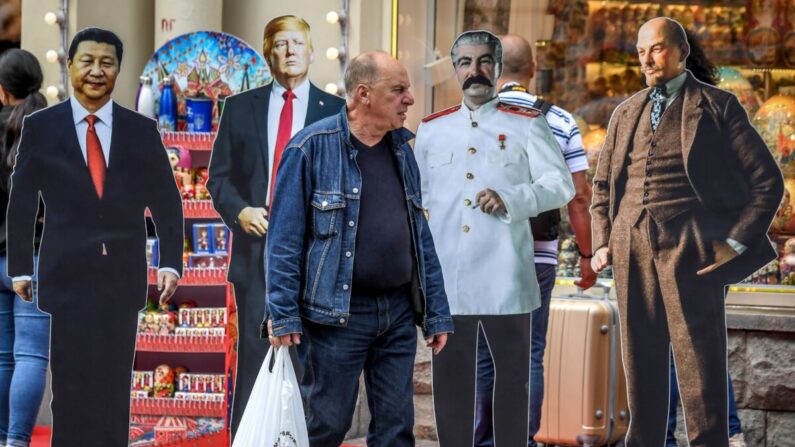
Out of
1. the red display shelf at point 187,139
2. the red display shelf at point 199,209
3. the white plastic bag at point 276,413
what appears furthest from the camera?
the red display shelf at point 187,139

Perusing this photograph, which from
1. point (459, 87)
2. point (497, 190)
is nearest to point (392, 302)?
point (497, 190)

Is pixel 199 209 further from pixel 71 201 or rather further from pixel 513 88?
pixel 513 88

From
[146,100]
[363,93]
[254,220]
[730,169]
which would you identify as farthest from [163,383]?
[730,169]

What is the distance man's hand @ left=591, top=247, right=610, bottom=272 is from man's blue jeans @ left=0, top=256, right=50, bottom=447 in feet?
9.17

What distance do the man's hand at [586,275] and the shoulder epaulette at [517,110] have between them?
85 centimetres

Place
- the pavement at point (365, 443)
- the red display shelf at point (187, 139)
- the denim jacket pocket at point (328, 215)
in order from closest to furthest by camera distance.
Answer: the denim jacket pocket at point (328, 215) < the red display shelf at point (187, 139) < the pavement at point (365, 443)

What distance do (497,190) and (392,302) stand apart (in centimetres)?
128

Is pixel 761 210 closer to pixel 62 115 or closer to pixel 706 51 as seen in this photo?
pixel 706 51

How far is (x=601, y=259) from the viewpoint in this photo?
7.49m

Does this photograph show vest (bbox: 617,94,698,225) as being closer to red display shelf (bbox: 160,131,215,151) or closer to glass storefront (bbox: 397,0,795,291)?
glass storefront (bbox: 397,0,795,291)

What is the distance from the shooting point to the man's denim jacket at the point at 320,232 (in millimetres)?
6039

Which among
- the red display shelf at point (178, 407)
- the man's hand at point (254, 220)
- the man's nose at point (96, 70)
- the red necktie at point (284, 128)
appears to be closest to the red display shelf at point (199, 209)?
the man's hand at point (254, 220)

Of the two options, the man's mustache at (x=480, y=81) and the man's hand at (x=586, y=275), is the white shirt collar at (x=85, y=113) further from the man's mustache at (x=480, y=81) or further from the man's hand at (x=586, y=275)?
the man's hand at (x=586, y=275)

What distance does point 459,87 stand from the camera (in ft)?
25.2
